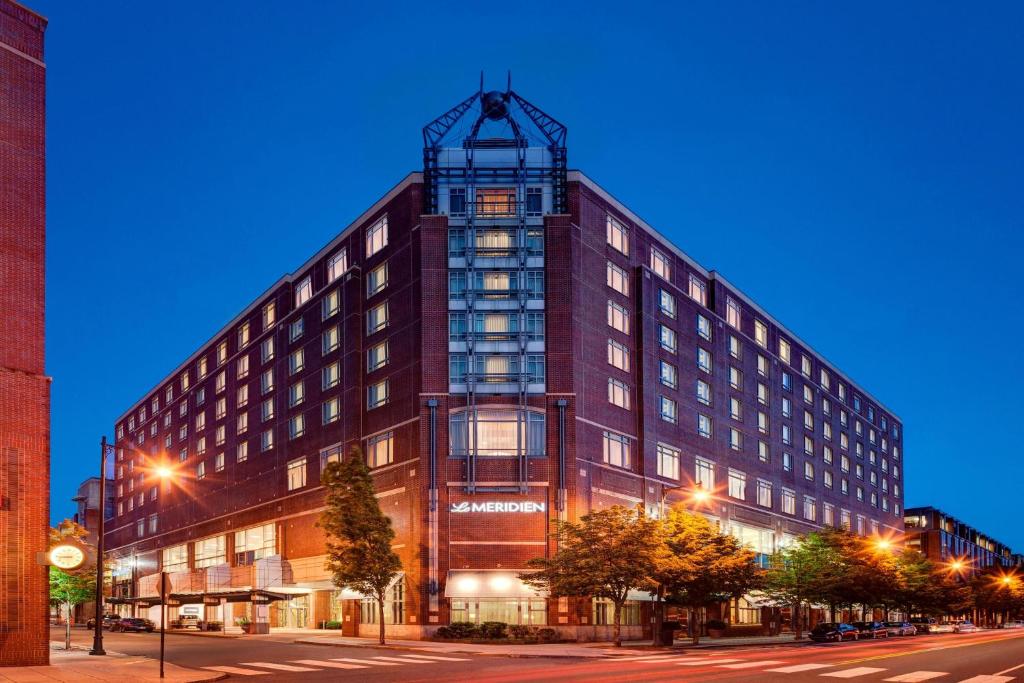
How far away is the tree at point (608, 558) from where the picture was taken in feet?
177

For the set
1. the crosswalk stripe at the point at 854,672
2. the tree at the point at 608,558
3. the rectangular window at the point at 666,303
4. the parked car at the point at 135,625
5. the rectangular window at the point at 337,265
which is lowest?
the parked car at the point at 135,625

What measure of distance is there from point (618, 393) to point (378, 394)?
690 inches

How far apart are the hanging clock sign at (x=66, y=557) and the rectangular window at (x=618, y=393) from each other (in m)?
45.1

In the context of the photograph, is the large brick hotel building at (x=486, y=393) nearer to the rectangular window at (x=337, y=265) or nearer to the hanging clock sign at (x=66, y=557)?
the rectangular window at (x=337, y=265)

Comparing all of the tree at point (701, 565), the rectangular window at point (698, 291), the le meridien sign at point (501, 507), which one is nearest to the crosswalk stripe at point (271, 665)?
the tree at point (701, 565)

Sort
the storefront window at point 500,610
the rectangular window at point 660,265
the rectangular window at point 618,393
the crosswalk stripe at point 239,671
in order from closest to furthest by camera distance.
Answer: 1. the crosswalk stripe at point 239,671
2. the storefront window at point 500,610
3. the rectangular window at point 618,393
4. the rectangular window at point 660,265

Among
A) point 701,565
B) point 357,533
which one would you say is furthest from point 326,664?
point 701,565

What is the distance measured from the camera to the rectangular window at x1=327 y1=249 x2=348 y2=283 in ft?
277

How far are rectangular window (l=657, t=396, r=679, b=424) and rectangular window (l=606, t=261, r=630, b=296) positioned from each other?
9.02m

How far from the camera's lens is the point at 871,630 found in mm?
76375

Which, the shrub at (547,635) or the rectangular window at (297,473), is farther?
the rectangular window at (297,473)

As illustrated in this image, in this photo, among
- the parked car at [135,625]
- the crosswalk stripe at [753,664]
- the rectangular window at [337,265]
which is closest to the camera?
the crosswalk stripe at [753,664]

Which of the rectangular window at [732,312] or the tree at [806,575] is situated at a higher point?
the rectangular window at [732,312]

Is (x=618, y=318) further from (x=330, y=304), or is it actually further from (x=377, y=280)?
(x=330, y=304)
